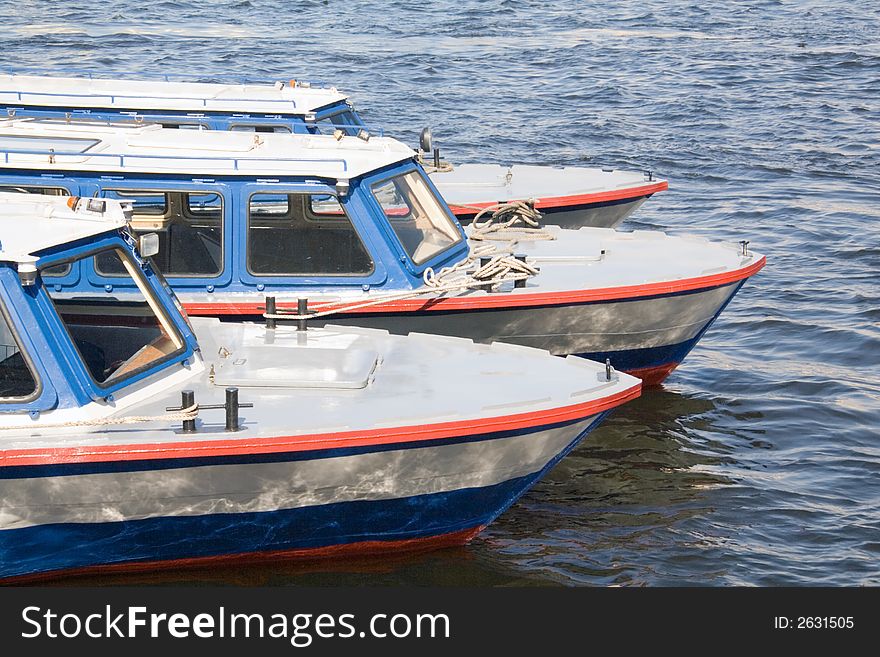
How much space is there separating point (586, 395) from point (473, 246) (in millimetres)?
3703

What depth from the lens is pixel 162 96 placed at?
1473cm

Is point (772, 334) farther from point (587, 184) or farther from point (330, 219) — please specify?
point (330, 219)

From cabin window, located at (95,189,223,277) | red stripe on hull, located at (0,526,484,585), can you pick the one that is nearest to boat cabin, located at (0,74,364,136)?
cabin window, located at (95,189,223,277)

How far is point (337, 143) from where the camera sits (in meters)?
11.2

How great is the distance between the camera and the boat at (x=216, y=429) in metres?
7.73

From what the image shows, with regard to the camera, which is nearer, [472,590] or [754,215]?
[472,590]

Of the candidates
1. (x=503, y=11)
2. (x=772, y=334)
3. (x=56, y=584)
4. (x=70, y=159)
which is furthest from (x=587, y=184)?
(x=503, y=11)

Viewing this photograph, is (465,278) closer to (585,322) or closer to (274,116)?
(585,322)

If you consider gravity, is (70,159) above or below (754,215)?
above

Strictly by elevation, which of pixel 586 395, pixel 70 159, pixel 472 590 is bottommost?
pixel 472 590

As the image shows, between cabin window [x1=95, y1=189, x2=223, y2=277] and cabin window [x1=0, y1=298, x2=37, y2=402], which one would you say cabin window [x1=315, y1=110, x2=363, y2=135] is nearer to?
cabin window [x1=95, y1=189, x2=223, y2=277]

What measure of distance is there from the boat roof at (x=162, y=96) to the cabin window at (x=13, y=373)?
280 inches

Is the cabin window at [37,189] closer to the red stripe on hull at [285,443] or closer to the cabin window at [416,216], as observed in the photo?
the cabin window at [416,216]

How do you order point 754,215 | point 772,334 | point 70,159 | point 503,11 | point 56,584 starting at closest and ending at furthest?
point 56,584 → point 70,159 → point 772,334 → point 754,215 → point 503,11
